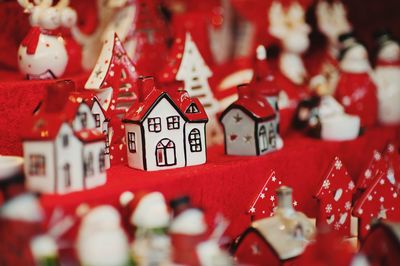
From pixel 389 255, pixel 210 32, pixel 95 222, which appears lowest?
pixel 389 255

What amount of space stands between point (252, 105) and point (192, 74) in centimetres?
→ 26

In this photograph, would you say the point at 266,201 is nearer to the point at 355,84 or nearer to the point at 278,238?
the point at 278,238

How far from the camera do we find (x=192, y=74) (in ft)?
6.56

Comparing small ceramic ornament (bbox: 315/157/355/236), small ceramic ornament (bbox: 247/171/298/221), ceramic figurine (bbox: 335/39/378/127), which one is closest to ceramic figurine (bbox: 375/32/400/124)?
ceramic figurine (bbox: 335/39/378/127)

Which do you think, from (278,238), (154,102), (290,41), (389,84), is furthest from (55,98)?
(389,84)

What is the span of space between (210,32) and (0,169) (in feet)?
4.29

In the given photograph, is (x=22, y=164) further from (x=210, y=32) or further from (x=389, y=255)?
(x=210, y=32)

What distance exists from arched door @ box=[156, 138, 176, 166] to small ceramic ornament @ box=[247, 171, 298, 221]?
0.75 ft

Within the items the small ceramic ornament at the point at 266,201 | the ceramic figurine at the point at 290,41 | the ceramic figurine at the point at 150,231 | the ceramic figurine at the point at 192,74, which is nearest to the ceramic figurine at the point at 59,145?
the ceramic figurine at the point at 150,231

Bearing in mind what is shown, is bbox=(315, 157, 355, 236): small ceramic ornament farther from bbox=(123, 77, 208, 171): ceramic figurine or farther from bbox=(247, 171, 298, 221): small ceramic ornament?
bbox=(123, 77, 208, 171): ceramic figurine

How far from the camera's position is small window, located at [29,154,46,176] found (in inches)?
55.7

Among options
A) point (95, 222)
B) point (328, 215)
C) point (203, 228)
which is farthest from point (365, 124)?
point (95, 222)

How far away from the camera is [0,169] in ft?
4.77

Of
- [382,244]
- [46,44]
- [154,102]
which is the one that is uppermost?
[46,44]
